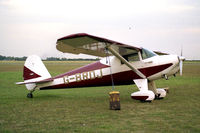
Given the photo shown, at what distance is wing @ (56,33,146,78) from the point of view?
845 centimetres

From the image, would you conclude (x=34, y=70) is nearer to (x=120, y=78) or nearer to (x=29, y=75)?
(x=29, y=75)

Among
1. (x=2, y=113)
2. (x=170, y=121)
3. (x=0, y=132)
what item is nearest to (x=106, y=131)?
(x=170, y=121)

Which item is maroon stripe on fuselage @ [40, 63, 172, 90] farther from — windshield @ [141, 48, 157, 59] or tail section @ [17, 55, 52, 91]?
tail section @ [17, 55, 52, 91]

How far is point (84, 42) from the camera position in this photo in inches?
355

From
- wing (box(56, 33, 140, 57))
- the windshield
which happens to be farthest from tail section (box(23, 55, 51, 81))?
the windshield

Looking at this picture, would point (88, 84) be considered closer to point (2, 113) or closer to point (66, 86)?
point (66, 86)

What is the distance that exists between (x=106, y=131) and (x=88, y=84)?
5755mm

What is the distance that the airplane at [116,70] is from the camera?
372 inches

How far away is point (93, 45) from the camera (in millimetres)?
9539

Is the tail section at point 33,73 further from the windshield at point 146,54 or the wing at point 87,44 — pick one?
the windshield at point 146,54

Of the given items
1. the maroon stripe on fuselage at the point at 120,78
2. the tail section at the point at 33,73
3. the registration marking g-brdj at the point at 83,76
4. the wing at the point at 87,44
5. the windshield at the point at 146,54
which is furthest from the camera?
the tail section at the point at 33,73

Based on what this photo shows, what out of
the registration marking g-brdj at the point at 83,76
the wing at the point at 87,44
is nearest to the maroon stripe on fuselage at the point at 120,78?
the registration marking g-brdj at the point at 83,76

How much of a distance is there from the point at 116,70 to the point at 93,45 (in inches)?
70.9

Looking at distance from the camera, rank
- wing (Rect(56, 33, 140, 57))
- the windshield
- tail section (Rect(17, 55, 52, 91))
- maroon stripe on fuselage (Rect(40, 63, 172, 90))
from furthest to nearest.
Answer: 1. tail section (Rect(17, 55, 52, 91))
2. the windshield
3. maroon stripe on fuselage (Rect(40, 63, 172, 90))
4. wing (Rect(56, 33, 140, 57))
